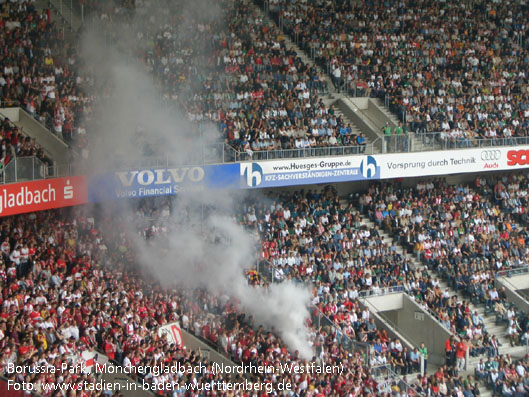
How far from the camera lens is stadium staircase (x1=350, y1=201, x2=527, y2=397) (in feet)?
69.1

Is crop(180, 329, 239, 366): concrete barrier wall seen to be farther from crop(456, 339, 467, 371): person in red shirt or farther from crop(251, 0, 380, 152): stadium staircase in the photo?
crop(251, 0, 380, 152): stadium staircase

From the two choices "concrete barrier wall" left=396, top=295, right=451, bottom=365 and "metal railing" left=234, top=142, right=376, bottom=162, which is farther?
"metal railing" left=234, top=142, right=376, bottom=162

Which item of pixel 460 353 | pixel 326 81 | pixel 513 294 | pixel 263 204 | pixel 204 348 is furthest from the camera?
pixel 326 81

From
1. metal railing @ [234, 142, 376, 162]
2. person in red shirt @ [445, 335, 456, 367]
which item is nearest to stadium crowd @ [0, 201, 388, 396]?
person in red shirt @ [445, 335, 456, 367]

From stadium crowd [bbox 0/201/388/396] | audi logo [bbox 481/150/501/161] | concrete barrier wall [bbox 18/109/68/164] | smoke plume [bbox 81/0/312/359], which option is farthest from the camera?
audi logo [bbox 481/150/501/161]

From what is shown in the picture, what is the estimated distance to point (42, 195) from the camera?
17.5 m

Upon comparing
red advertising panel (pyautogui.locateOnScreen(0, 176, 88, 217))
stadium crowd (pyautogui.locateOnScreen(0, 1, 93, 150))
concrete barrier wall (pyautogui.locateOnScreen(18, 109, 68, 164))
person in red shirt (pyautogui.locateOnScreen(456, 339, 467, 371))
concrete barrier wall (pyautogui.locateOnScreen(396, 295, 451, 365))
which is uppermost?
stadium crowd (pyautogui.locateOnScreen(0, 1, 93, 150))

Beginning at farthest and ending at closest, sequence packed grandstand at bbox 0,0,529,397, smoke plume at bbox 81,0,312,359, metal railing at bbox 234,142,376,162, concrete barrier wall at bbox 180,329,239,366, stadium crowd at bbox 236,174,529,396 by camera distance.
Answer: metal railing at bbox 234,142,376,162 → stadium crowd at bbox 236,174,529,396 → smoke plume at bbox 81,0,312,359 → concrete barrier wall at bbox 180,329,239,366 → packed grandstand at bbox 0,0,529,397

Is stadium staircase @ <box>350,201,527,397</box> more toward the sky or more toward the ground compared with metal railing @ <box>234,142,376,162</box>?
more toward the ground

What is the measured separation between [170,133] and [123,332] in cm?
667

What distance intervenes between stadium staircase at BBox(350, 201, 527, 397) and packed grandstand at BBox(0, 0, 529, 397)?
0.08m

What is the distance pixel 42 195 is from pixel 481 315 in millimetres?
12280

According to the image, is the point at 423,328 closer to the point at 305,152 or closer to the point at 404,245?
the point at 404,245

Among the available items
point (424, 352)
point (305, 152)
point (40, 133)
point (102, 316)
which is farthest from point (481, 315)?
point (40, 133)
